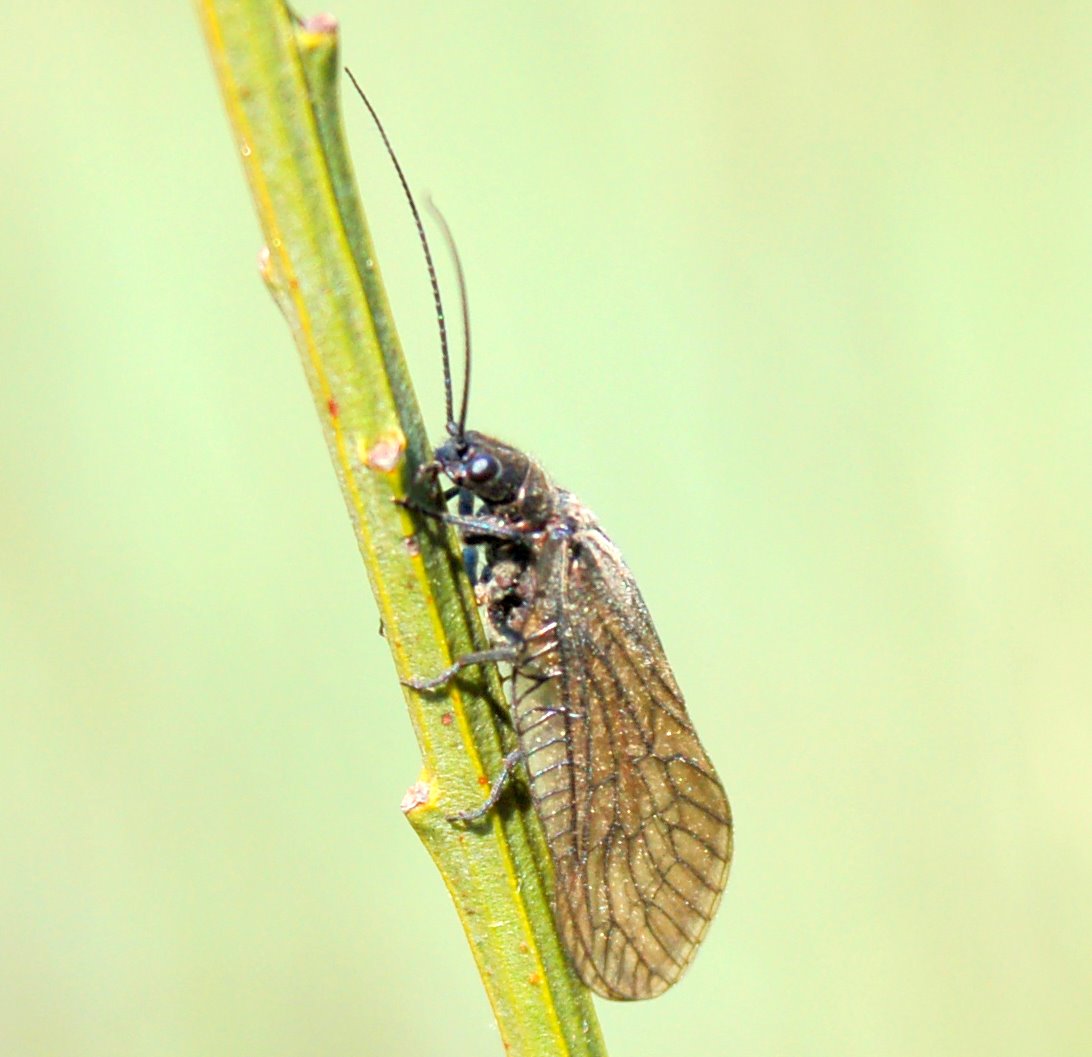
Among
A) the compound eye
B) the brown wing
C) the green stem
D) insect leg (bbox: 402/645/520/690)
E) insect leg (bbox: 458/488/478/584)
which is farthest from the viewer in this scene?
insect leg (bbox: 458/488/478/584)

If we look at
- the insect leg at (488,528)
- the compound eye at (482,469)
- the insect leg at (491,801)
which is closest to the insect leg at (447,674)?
the insect leg at (491,801)

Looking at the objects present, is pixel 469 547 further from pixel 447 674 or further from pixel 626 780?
pixel 447 674

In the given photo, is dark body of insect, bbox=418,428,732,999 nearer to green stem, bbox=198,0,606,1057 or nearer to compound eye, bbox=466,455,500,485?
compound eye, bbox=466,455,500,485

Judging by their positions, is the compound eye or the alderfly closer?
the alderfly

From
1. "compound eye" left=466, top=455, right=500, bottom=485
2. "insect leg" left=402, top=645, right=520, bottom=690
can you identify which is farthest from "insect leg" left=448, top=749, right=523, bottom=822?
"compound eye" left=466, top=455, right=500, bottom=485

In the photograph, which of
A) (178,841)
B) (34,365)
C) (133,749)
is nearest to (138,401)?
(34,365)

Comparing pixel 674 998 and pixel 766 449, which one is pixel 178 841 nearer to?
pixel 674 998

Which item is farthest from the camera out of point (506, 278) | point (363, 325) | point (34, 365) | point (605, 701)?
point (506, 278)

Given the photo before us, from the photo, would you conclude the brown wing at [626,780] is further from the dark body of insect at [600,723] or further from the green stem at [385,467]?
the green stem at [385,467]

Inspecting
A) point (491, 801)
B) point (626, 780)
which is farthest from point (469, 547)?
point (491, 801)
